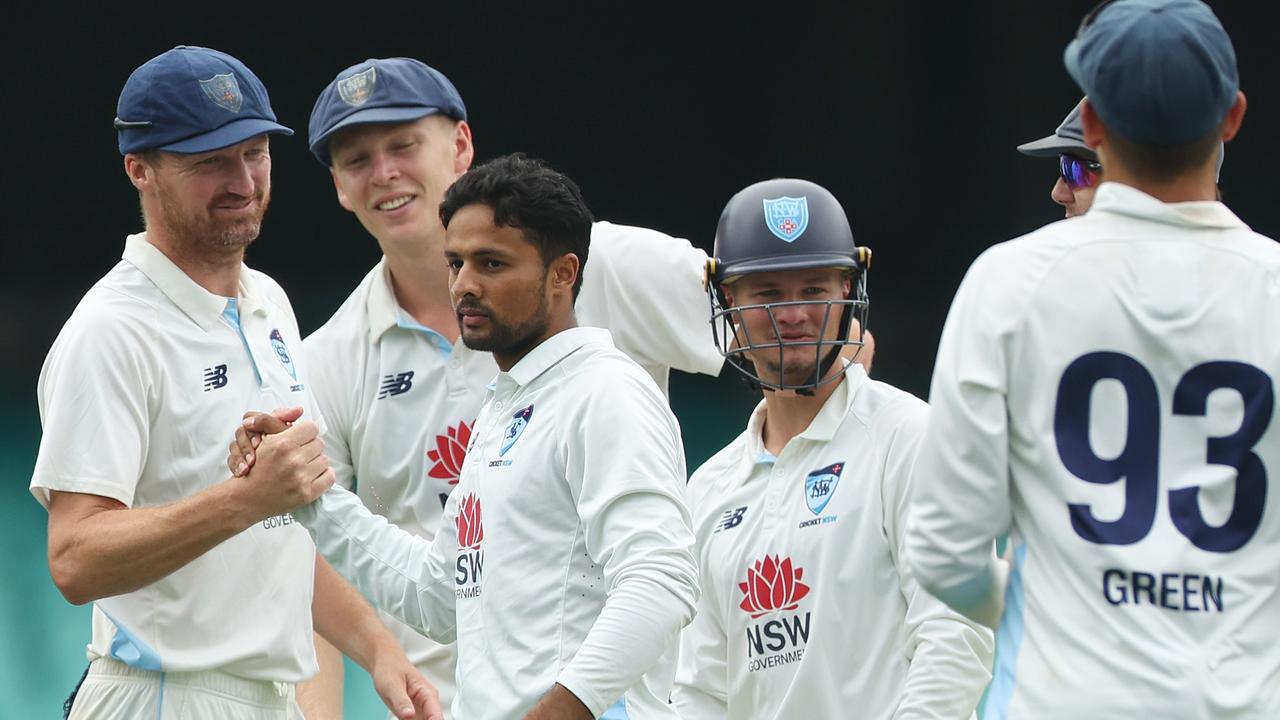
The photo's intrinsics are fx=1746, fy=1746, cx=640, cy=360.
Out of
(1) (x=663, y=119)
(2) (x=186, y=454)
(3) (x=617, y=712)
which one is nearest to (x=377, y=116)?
(2) (x=186, y=454)

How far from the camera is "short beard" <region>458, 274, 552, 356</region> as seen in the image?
9.77 ft

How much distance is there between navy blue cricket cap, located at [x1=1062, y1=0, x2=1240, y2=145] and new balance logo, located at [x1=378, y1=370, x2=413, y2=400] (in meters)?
2.11

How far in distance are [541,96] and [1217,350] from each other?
888 cm

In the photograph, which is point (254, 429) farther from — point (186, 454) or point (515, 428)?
point (515, 428)

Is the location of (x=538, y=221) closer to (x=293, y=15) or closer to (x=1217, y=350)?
(x=1217, y=350)

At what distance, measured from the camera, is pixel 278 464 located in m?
3.13

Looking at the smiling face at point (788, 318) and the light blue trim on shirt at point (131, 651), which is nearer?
the smiling face at point (788, 318)

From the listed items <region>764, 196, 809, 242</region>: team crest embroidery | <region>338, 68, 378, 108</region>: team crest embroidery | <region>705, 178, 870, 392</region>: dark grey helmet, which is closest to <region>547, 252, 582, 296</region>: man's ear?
<region>705, 178, 870, 392</region>: dark grey helmet

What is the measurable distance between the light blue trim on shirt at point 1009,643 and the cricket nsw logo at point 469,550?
947 millimetres

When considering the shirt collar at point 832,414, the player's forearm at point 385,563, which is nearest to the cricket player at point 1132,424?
the shirt collar at point 832,414

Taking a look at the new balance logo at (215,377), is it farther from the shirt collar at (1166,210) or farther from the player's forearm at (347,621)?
the shirt collar at (1166,210)

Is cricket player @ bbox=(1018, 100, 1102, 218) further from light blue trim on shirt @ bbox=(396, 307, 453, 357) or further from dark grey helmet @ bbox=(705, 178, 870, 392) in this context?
light blue trim on shirt @ bbox=(396, 307, 453, 357)

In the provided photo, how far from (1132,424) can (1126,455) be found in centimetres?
4

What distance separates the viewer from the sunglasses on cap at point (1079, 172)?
12.5 ft
